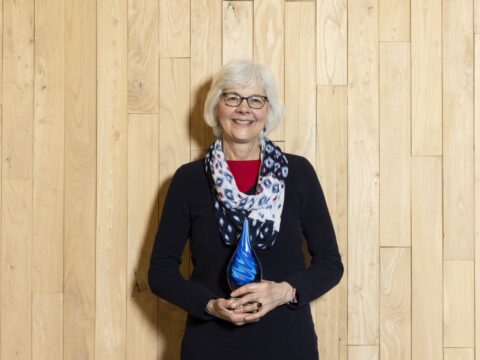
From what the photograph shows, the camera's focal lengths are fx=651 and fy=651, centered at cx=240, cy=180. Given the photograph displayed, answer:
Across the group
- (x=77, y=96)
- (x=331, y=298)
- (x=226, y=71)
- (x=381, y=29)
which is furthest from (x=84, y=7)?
(x=331, y=298)

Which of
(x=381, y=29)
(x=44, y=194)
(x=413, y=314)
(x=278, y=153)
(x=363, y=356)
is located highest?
(x=381, y=29)

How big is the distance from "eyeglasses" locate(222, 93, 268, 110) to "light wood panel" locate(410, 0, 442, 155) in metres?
Result: 0.64

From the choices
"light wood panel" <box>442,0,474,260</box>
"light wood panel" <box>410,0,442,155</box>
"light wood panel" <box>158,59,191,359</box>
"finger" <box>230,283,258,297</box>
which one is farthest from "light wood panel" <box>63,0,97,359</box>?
Answer: "light wood panel" <box>442,0,474,260</box>

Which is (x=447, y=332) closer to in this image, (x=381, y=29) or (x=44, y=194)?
(x=381, y=29)

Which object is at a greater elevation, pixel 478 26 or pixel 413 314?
pixel 478 26

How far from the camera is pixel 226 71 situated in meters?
1.94

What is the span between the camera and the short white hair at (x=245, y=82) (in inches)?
75.8

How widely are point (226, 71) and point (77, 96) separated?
623mm

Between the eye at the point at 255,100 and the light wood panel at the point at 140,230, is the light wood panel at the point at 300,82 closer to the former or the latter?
the eye at the point at 255,100

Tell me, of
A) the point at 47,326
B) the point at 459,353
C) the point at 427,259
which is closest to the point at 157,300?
the point at 47,326

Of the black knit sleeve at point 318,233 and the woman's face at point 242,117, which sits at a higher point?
the woman's face at point 242,117

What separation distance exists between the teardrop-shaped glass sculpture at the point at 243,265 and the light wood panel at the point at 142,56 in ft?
2.38

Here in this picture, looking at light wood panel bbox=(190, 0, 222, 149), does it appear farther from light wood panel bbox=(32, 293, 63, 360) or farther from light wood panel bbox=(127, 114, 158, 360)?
light wood panel bbox=(32, 293, 63, 360)

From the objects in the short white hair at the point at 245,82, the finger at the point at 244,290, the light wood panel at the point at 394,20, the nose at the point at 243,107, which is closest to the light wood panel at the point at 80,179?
the short white hair at the point at 245,82
